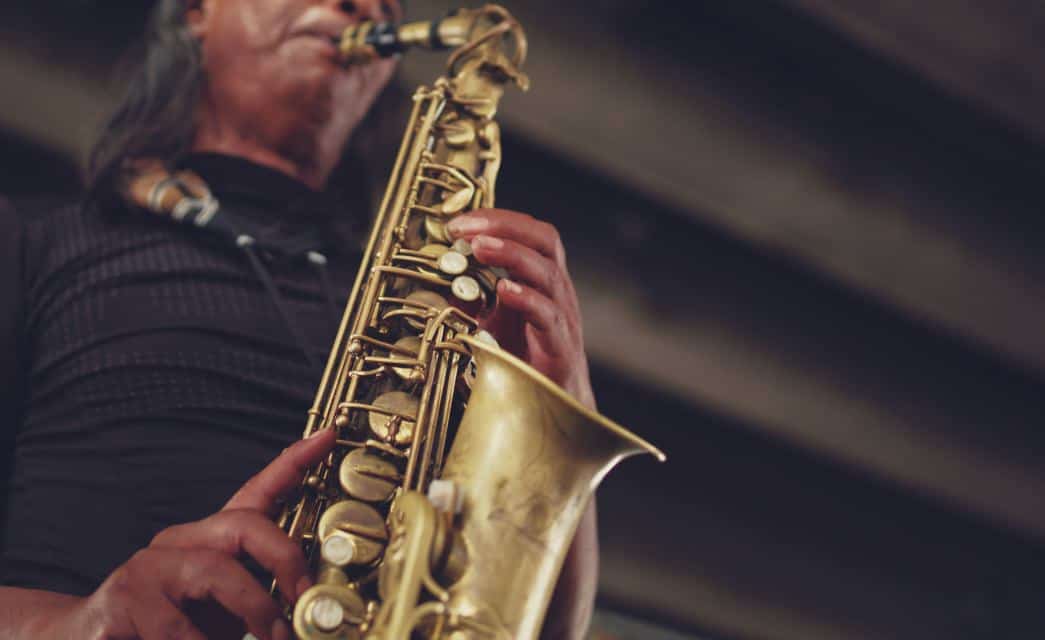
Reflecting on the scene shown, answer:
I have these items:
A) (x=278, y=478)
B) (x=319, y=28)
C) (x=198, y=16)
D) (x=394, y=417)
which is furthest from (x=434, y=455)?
(x=198, y=16)

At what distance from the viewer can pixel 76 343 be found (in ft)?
4.25

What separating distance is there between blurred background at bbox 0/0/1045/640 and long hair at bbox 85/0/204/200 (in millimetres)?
257

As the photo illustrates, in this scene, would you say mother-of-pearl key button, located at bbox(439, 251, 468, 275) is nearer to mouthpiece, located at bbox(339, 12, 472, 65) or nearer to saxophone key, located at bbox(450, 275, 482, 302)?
saxophone key, located at bbox(450, 275, 482, 302)

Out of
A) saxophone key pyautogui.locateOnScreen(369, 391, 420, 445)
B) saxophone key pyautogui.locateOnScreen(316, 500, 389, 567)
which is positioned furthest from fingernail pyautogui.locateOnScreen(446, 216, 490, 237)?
saxophone key pyautogui.locateOnScreen(316, 500, 389, 567)

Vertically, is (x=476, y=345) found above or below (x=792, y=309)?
above

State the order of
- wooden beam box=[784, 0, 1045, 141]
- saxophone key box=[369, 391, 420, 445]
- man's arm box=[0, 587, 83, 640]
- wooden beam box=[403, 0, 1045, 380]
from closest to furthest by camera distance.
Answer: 1. man's arm box=[0, 587, 83, 640]
2. saxophone key box=[369, 391, 420, 445]
3. wooden beam box=[784, 0, 1045, 141]
4. wooden beam box=[403, 0, 1045, 380]

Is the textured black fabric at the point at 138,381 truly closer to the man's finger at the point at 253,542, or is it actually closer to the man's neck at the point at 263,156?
the man's neck at the point at 263,156

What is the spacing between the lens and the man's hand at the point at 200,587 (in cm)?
76

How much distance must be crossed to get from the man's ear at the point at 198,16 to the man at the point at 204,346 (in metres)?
0.13

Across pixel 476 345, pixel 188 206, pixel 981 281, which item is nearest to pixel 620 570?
pixel 981 281

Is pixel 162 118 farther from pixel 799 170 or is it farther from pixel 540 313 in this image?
pixel 799 170

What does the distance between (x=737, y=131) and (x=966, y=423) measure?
1.26 meters

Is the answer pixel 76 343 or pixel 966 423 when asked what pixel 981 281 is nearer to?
pixel 966 423

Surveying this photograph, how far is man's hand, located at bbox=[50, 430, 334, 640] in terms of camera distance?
76 centimetres
